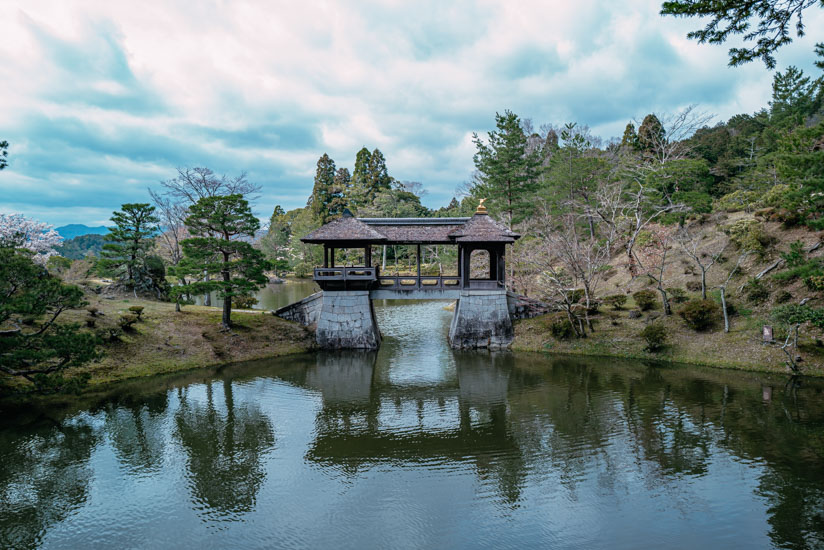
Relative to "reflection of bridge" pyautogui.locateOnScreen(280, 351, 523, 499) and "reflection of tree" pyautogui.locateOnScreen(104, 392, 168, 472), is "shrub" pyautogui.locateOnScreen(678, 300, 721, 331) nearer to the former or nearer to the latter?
"reflection of bridge" pyautogui.locateOnScreen(280, 351, 523, 499)

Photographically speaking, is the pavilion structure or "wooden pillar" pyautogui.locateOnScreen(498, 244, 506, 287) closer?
the pavilion structure

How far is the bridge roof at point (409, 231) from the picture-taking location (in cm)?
1959

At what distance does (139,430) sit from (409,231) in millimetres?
13814

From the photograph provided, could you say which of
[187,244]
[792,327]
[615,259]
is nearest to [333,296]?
[187,244]

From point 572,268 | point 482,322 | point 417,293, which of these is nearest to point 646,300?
point 572,268

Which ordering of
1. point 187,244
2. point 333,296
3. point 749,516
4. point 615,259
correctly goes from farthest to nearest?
point 615,259
point 333,296
point 187,244
point 749,516

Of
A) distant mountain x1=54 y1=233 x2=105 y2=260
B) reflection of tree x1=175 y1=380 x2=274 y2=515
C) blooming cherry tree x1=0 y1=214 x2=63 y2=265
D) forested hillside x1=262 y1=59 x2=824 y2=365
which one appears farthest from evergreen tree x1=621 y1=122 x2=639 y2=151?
distant mountain x1=54 y1=233 x2=105 y2=260

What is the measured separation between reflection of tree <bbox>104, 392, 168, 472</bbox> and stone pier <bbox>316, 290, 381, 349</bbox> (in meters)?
8.02

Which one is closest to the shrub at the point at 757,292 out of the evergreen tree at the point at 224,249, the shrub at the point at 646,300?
the shrub at the point at 646,300

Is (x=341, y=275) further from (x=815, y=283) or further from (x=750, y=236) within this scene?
(x=750, y=236)

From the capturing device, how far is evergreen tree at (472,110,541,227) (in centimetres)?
2639

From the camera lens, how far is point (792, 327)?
1588 cm

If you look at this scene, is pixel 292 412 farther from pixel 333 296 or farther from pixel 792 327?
pixel 792 327

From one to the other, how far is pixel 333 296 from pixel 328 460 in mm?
11362
